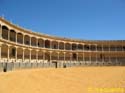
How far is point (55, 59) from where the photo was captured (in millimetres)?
56750

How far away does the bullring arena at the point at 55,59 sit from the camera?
1672 cm

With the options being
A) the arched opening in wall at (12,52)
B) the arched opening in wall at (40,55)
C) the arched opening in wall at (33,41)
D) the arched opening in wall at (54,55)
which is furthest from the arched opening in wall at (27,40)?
the arched opening in wall at (54,55)

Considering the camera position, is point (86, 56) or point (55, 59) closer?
point (55, 59)

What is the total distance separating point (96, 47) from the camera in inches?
2511

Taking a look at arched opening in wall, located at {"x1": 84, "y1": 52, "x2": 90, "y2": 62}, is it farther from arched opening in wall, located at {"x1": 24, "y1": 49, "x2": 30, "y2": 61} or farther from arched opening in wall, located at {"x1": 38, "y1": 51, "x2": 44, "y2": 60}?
arched opening in wall, located at {"x1": 24, "y1": 49, "x2": 30, "y2": 61}

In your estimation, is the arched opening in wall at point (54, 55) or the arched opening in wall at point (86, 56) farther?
the arched opening in wall at point (86, 56)

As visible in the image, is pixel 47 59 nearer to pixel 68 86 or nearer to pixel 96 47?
pixel 96 47

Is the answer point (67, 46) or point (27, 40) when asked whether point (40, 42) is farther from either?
point (67, 46)

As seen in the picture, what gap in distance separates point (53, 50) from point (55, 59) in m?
2.90

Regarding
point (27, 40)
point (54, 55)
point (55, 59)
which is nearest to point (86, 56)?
point (54, 55)

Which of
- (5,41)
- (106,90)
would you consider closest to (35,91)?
(106,90)

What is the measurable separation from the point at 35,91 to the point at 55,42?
42.7m

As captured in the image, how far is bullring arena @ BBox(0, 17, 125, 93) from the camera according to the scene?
1672 centimetres

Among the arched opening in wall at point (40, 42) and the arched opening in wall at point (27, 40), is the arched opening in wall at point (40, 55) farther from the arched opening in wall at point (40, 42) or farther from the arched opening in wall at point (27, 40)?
the arched opening in wall at point (27, 40)
